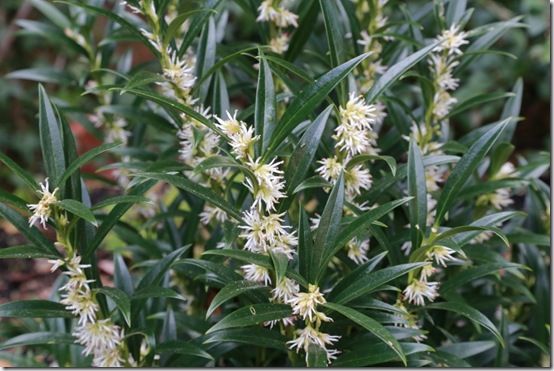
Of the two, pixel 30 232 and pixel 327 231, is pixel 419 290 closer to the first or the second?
pixel 327 231

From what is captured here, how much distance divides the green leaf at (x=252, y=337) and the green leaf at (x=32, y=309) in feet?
0.87

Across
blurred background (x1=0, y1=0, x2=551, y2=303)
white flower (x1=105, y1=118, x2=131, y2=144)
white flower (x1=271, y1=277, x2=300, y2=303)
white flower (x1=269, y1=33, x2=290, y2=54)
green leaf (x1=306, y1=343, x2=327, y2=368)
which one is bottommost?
green leaf (x1=306, y1=343, x2=327, y2=368)

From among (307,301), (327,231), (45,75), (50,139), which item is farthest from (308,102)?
(45,75)

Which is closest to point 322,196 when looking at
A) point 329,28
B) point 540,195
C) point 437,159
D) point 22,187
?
point 437,159

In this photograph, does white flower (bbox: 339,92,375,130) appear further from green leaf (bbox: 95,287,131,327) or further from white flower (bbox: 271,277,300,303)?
green leaf (bbox: 95,287,131,327)

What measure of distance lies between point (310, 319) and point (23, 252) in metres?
0.45

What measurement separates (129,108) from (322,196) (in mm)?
468

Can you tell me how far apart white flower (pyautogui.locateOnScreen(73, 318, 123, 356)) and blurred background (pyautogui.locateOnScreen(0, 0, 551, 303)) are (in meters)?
1.60

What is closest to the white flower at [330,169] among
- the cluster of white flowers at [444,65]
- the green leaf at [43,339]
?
the cluster of white flowers at [444,65]

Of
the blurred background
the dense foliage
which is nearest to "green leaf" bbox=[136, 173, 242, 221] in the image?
the dense foliage

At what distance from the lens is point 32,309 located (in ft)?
3.90

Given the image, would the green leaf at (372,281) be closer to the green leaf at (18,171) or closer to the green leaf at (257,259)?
the green leaf at (257,259)

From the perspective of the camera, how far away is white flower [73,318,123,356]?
1.23m

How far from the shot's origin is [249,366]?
1.45 metres
